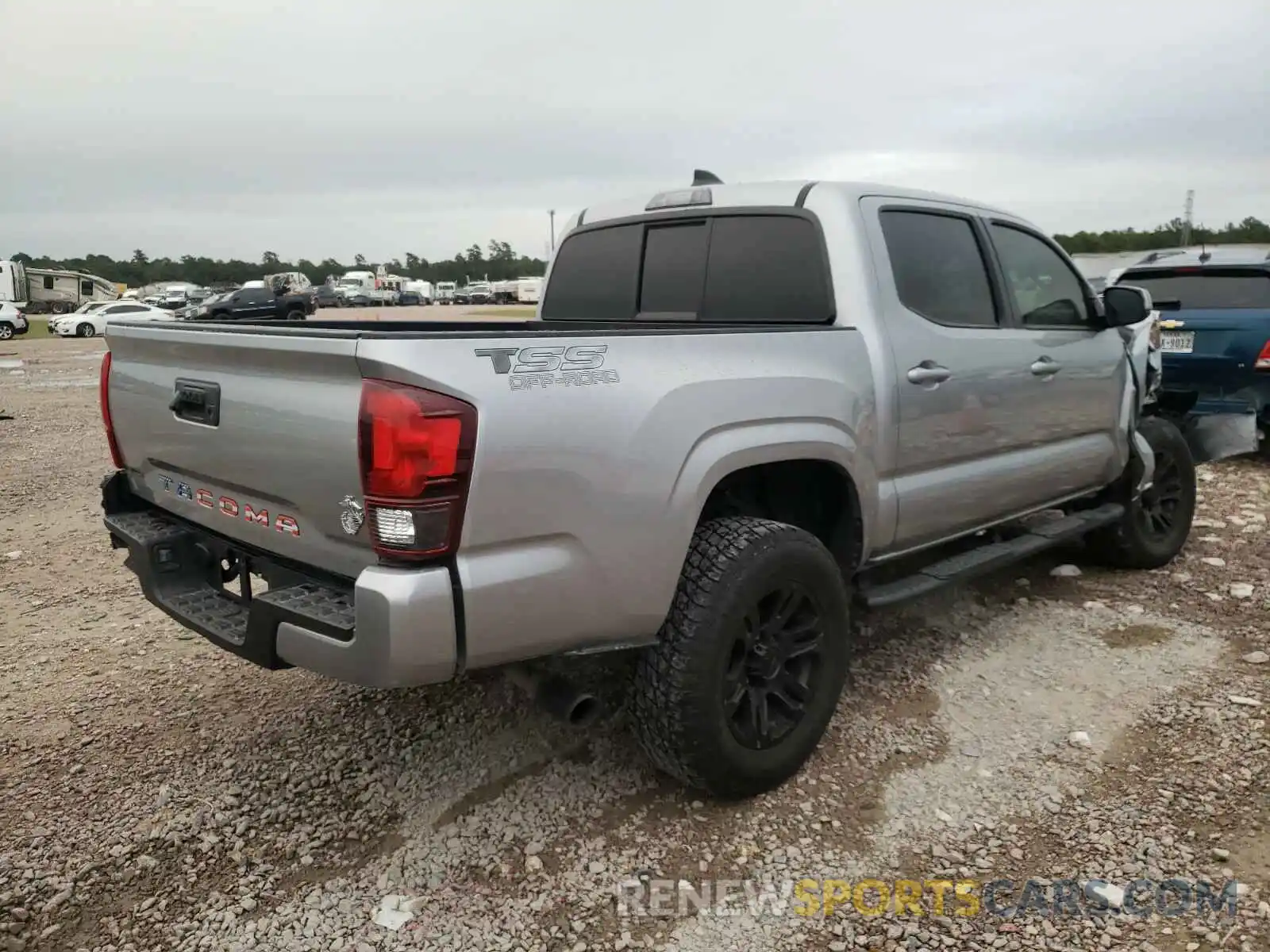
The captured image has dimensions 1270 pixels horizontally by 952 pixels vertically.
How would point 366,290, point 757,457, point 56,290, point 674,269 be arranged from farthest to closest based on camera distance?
point 366,290 → point 56,290 → point 674,269 → point 757,457

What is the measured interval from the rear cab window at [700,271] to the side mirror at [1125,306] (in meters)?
1.91

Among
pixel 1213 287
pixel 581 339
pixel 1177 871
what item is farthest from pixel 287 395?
pixel 1213 287

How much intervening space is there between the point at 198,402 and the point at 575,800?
1.64m

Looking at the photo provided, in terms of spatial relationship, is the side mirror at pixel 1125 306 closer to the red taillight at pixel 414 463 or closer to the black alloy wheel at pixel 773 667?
the black alloy wheel at pixel 773 667

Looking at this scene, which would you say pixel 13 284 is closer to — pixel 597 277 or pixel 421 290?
pixel 421 290

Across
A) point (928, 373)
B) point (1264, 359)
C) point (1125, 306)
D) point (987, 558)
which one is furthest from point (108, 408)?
point (1264, 359)

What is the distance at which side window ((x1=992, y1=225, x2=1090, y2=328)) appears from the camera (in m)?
4.09

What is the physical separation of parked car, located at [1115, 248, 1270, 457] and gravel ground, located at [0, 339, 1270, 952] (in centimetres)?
393

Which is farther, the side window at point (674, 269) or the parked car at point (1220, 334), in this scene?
the parked car at point (1220, 334)

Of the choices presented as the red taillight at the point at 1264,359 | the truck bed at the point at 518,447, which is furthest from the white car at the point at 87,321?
the truck bed at the point at 518,447

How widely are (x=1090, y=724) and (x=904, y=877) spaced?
127 cm

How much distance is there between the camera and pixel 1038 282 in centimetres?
427

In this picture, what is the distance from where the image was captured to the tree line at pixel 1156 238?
122 feet

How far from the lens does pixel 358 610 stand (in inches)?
85.0
